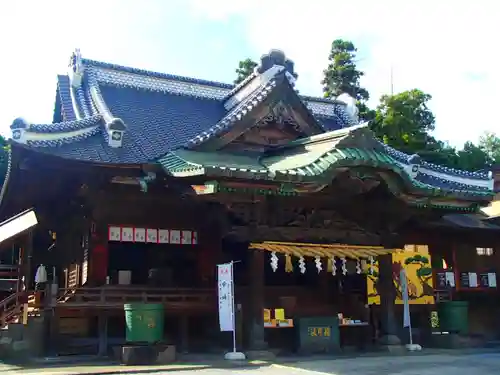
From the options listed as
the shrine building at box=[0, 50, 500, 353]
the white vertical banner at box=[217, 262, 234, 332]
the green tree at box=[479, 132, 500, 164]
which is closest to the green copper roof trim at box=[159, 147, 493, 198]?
the shrine building at box=[0, 50, 500, 353]

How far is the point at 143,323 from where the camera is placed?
1227 centimetres

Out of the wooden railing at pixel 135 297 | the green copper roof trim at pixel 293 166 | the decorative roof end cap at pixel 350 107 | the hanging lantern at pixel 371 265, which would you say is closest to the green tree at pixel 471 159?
the decorative roof end cap at pixel 350 107

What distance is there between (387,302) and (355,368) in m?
4.76

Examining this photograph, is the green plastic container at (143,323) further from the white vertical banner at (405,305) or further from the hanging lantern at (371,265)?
the white vertical banner at (405,305)

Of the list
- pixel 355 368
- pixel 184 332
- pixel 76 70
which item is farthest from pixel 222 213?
pixel 76 70

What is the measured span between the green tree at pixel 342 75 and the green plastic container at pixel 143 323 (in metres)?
29.9

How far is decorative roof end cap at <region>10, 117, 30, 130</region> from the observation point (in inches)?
488

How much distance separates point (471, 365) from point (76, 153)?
1066cm

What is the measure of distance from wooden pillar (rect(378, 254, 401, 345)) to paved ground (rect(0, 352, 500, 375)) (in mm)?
1729

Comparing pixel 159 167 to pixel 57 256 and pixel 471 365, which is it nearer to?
pixel 57 256

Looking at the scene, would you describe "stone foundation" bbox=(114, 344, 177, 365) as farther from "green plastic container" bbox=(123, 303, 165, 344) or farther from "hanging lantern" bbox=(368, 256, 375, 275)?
"hanging lantern" bbox=(368, 256, 375, 275)

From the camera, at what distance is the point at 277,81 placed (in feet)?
55.1

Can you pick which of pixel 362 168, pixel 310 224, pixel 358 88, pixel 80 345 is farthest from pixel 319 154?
pixel 358 88

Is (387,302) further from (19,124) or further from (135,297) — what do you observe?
(19,124)
